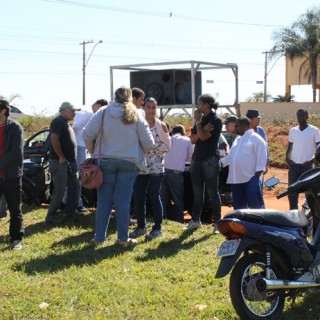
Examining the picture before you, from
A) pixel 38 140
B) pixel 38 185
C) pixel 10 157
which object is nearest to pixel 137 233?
pixel 10 157

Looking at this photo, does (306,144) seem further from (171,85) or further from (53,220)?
(171,85)

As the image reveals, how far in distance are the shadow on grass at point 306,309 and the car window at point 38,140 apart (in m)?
8.06

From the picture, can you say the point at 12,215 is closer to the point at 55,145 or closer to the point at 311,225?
the point at 55,145

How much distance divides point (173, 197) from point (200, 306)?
172 inches

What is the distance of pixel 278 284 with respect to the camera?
16.7 feet

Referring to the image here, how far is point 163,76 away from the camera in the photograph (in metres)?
14.8

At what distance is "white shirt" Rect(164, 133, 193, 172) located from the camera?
9.78m

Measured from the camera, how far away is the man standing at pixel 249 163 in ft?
26.8

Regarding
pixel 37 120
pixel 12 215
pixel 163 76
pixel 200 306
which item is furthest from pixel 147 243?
pixel 37 120

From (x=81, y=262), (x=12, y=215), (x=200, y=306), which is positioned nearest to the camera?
(x=200, y=306)

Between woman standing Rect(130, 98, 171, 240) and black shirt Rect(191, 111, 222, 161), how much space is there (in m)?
0.41

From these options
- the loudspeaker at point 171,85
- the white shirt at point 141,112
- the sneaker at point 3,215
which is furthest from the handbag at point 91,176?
the loudspeaker at point 171,85

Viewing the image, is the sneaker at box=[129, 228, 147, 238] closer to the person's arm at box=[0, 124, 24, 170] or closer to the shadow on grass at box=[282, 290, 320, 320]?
the person's arm at box=[0, 124, 24, 170]

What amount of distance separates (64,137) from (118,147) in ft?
5.76
